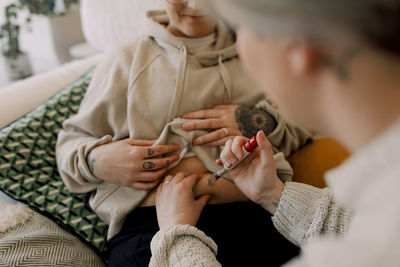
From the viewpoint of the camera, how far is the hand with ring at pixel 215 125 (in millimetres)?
948

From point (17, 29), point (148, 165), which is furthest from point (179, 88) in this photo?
point (17, 29)

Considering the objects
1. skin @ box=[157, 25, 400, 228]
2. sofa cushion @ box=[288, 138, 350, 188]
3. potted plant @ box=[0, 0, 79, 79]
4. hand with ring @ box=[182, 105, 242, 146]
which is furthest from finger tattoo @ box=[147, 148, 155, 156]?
potted plant @ box=[0, 0, 79, 79]

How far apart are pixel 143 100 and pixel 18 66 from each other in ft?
4.48

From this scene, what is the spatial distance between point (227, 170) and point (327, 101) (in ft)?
1.56

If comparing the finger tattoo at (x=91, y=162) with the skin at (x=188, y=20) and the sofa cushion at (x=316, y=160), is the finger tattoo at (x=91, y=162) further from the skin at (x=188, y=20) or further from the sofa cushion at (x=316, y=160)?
the sofa cushion at (x=316, y=160)

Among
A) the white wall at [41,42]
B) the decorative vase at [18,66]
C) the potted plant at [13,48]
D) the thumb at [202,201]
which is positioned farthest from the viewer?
the white wall at [41,42]

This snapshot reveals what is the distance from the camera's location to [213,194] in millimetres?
956

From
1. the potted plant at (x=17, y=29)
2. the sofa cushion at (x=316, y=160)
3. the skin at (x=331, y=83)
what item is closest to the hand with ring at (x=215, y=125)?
the sofa cushion at (x=316, y=160)

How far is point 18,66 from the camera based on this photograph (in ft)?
6.59

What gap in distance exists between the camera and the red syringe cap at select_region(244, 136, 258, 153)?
0.76 meters

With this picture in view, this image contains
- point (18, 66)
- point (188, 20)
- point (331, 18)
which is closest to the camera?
point (331, 18)

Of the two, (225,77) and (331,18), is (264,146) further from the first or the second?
(331,18)

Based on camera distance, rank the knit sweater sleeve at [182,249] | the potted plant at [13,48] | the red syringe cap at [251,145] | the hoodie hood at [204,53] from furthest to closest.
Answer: the potted plant at [13,48] < the hoodie hood at [204,53] < the red syringe cap at [251,145] < the knit sweater sleeve at [182,249]

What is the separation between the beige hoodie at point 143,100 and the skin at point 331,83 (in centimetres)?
55
